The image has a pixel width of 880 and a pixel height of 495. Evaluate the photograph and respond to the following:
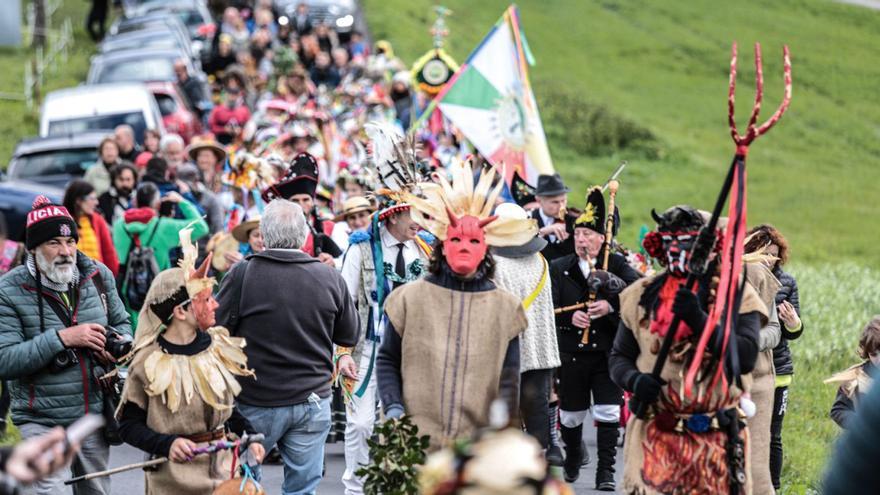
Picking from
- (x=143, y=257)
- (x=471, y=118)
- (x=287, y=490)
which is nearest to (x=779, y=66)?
(x=471, y=118)

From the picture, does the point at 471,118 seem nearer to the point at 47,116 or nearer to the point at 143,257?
the point at 143,257

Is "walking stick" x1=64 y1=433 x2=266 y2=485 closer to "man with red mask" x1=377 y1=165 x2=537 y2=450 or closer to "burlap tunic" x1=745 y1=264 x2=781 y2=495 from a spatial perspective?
"man with red mask" x1=377 y1=165 x2=537 y2=450

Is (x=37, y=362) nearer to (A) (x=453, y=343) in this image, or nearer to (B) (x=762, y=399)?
(A) (x=453, y=343)

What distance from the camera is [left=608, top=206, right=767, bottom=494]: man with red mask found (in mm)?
5996

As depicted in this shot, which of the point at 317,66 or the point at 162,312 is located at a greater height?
the point at 162,312

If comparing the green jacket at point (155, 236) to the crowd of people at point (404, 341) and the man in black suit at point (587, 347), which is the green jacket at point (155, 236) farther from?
the man in black suit at point (587, 347)

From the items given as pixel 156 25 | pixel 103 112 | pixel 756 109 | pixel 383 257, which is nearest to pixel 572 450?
pixel 383 257

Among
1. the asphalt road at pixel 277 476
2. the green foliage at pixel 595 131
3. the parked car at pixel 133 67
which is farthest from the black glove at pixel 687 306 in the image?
the green foliage at pixel 595 131

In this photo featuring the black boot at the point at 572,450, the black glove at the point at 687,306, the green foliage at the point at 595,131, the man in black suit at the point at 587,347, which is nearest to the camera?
the black glove at the point at 687,306

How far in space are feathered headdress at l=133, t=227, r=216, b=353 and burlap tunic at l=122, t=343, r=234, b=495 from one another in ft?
0.31

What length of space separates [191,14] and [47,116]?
58.1 feet

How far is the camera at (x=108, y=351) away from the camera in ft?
22.5

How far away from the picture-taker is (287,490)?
7.42 m

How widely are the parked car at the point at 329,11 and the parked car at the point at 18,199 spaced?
18538mm
